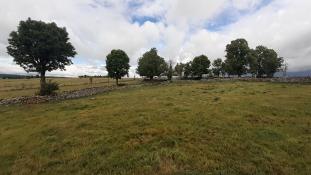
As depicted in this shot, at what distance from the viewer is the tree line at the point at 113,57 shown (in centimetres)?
4850

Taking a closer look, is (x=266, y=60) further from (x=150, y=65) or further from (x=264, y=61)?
(x=150, y=65)

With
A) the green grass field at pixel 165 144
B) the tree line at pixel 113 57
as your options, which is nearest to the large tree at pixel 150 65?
the tree line at pixel 113 57

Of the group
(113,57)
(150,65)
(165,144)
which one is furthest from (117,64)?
(165,144)

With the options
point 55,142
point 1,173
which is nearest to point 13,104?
point 55,142

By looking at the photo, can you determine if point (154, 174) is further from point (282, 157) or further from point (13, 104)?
point (13, 104)

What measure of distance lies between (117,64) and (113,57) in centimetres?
317

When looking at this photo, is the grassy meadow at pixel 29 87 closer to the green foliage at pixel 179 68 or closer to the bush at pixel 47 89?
the bush at pixel 47 89

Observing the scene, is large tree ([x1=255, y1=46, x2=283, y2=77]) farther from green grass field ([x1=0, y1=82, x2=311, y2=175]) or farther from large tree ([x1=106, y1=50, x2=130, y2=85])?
green grass field ([x1=0, y1=82, x2=311, y2=175])

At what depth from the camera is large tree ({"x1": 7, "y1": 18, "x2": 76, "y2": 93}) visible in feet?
158

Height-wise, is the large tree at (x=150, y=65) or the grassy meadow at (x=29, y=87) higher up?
the large tree at (x=150, y=65)

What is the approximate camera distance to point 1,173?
1073 cm

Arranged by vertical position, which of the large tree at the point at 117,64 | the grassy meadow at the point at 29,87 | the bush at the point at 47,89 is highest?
the large tree at the point at 117,64

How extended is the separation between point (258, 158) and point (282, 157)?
1.19 metres

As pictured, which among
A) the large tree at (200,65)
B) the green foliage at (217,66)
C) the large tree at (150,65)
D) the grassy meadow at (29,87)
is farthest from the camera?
the green foliage at (217,66)
